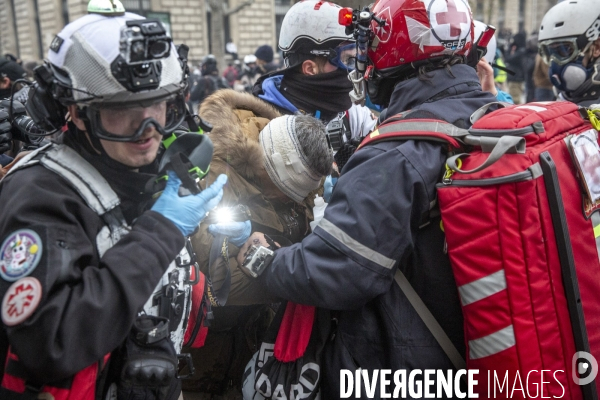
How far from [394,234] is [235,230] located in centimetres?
61

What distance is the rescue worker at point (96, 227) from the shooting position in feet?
4.32

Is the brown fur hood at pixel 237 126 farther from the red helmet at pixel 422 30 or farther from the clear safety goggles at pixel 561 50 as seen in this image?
the clear safety goggles at pixel 561 50

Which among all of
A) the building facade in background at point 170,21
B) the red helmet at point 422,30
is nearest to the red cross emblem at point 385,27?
the red helmet at point 422,30

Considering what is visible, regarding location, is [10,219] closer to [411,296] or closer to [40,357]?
[40,357]

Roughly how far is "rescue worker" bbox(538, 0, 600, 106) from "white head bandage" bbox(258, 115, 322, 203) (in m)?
2.36

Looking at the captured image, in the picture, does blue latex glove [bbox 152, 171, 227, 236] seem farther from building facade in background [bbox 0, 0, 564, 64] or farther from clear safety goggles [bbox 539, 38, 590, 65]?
building facade in background [bbox 0, 0, 564, 64]

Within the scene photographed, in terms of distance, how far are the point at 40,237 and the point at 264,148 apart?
1090 millimetres

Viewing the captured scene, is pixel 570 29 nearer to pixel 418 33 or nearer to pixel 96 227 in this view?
pixel 418 33

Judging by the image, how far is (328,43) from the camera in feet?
10.7

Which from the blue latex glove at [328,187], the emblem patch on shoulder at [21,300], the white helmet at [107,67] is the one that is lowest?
the blue latex glove at [328,187]

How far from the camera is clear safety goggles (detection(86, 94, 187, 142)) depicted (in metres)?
1.51

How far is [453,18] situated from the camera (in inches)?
77.7

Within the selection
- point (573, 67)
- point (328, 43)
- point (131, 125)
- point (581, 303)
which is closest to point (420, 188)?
point (581, 303)

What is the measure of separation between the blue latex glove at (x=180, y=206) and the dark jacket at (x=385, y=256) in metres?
0.42
